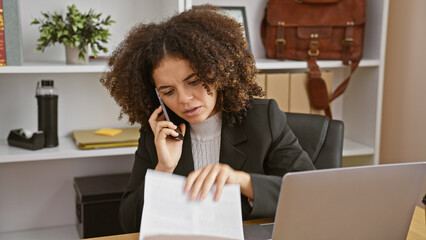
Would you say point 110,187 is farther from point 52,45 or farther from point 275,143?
point 275,143

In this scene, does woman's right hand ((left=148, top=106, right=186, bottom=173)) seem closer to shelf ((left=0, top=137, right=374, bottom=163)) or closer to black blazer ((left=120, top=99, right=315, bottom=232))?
black blazer ((left=120, top=99, right=315, bottom=232))

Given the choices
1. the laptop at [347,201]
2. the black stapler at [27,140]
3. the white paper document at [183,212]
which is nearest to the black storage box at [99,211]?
the black stapler at [27,140]

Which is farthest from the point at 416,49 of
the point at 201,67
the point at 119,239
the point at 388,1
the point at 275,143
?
the point at 119,239

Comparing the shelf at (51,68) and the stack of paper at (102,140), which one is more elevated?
the shelf at (51,68)

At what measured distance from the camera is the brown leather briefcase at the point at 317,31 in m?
2.28

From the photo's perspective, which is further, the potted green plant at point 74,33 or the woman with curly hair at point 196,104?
the potted green plant at point 74,33

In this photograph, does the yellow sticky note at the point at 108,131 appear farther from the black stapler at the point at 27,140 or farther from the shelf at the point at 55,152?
the black stapler at the point at 27,140

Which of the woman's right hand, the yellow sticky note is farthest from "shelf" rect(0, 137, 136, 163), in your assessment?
the woman's right hand

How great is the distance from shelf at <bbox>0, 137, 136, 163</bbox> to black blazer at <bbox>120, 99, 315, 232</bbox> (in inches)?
27.1

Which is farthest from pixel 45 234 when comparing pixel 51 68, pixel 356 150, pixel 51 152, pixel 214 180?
pixel 214 180

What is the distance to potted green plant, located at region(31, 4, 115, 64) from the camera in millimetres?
2008

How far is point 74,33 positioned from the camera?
6.64 ft

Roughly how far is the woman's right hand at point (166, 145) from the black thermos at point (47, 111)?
85cm

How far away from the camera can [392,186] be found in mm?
865
